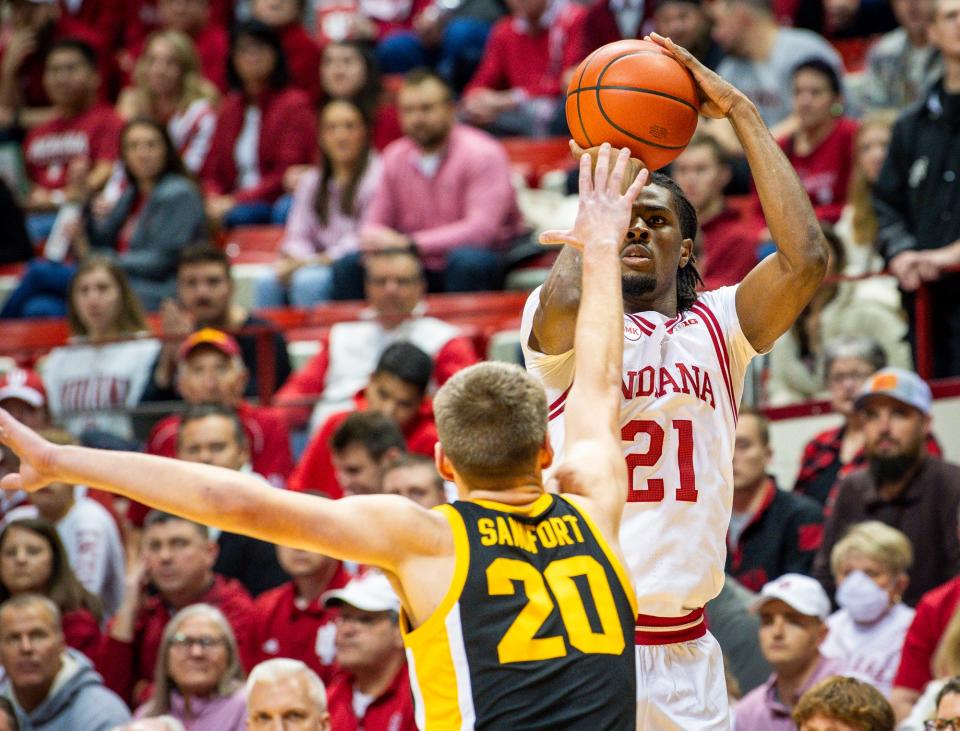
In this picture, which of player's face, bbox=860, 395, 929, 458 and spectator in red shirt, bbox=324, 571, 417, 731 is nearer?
spectator in red shirt, bbox=324, 571, 417, 731

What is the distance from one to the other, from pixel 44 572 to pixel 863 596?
150 inches

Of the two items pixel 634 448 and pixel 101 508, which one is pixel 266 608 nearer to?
pixel 101 508

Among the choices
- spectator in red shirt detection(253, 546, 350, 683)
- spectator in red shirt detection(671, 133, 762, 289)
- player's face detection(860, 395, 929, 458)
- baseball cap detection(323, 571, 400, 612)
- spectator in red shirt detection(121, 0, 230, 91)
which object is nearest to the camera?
baseball cap detection(323, 571, 400, 612)

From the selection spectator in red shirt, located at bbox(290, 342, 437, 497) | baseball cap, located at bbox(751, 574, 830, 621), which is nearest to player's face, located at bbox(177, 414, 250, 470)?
spectator in red shirt, located at bbox(290, 342, 437, 497)

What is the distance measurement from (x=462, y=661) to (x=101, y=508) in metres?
5.39

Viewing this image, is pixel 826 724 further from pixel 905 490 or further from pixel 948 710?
pixel 905 490

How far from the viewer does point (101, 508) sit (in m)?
9.05

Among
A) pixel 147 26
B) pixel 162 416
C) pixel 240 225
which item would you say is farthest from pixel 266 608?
pixel 147 26

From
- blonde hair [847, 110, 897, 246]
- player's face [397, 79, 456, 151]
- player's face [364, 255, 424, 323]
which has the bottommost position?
player's face [364, 255, 424, 323]

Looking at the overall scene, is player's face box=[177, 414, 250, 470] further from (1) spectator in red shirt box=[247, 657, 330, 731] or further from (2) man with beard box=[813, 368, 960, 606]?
(2) man with beard box=[813, 368, 960, 606]

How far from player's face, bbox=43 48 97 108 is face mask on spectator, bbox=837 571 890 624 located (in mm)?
8848

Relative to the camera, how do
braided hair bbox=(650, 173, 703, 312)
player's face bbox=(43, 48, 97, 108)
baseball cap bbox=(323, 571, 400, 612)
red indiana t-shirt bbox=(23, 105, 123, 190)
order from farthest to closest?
1. player's face bbox=(43, 48, 97, 108)
2. red indiana t-shirt bbox=(23, 105, 123, 190)
3. baseball cap bbox=(323, 571, 400, 612)
4. braided hair bbox=(650, 173, 703, 312)

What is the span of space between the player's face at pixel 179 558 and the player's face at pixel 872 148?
457cm

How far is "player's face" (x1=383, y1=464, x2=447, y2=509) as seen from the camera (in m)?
7.86
